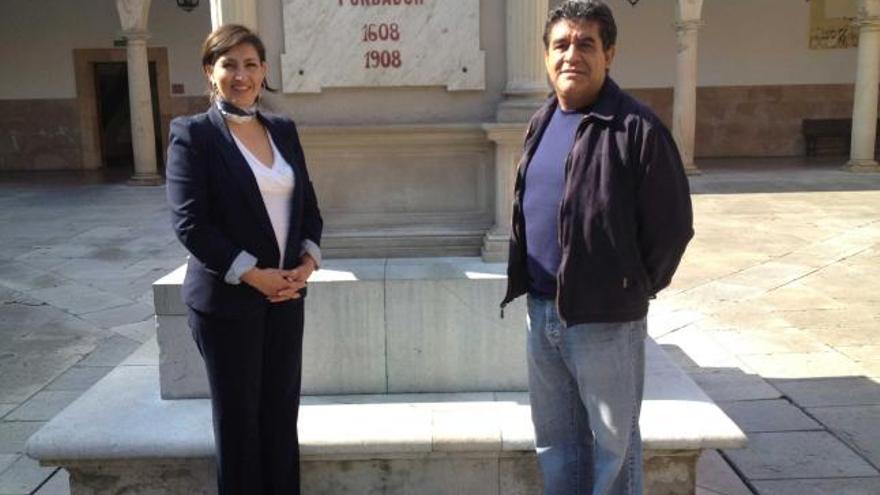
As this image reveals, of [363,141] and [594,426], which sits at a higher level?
[363,141]

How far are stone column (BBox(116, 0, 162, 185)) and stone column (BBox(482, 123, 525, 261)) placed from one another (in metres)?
12.4

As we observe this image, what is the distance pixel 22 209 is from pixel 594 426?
1190 centimetres

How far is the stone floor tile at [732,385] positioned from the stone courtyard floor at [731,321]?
11mm

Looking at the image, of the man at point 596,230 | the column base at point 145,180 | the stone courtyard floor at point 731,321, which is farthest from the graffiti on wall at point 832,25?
the man at point 596,230

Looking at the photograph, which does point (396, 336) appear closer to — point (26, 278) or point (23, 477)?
point (23, 477)

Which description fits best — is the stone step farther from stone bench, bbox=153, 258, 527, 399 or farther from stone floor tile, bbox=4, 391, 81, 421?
stone floor tile, bbox=4, 391, 81, 421

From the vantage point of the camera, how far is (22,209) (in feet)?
39.9

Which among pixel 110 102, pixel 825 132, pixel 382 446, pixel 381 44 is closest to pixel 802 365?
pixel 382 446

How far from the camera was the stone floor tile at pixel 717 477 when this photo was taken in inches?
130

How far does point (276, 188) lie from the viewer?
2584 millimetres

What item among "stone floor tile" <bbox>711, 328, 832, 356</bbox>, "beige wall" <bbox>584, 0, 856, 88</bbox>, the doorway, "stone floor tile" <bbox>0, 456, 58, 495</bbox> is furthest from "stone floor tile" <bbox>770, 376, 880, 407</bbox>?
the doorway

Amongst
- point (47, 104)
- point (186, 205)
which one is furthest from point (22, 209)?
point (186, 205)

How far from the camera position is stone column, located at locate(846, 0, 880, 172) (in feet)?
46.3

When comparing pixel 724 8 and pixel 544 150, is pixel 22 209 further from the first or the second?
pixel 724 8
